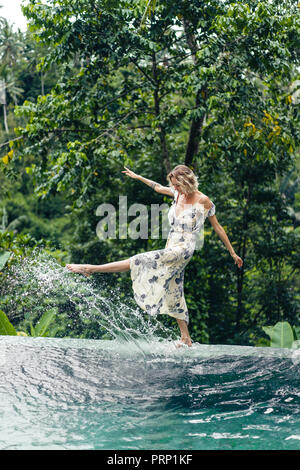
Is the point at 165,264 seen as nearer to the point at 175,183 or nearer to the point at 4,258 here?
the point at 175,183

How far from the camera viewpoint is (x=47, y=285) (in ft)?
23.5

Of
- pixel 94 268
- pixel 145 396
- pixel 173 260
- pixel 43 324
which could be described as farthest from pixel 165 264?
pixel 43 324

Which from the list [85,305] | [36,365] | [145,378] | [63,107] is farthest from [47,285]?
[145,378]

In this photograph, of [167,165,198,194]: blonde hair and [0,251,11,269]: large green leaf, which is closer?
[167,165,198,194]: blonde hair

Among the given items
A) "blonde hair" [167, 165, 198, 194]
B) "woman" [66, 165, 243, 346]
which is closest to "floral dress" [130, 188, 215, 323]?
"woman" [66, 165, 243, 346]

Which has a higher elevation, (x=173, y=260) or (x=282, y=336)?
(x=173, y=260)

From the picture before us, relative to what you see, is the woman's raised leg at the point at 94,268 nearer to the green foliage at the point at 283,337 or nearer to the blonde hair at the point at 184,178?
the blonde hair at the point at 184,178

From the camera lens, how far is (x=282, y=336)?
17.0 ft

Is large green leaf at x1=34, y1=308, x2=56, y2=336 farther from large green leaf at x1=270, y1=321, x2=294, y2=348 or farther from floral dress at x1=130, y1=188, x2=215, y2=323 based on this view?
large green leaf at x1=270, y1=321, x2=294, y2=348
